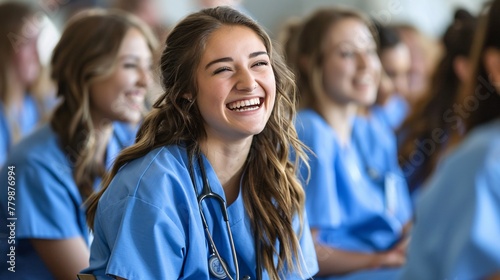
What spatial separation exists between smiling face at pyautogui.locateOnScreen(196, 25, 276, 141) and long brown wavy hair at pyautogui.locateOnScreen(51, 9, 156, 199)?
1.74ft

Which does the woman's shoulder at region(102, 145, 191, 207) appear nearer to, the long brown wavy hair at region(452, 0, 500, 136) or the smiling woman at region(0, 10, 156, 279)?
the smiling woman at region(0, 10, 156, 279)

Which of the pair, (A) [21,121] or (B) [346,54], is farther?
(A) [21,121]

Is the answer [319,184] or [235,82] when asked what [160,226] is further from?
[319,184]

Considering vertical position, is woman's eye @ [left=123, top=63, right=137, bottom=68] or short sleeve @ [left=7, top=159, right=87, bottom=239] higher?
woman's eye @ [left=123, top=63, right=137, bottom=68]

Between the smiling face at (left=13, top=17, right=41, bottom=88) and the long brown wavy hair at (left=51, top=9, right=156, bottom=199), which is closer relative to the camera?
the long brown wavy hair at (left=51, top=9, right=156, bottom=199)

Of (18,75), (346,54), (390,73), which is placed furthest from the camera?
(390,73)

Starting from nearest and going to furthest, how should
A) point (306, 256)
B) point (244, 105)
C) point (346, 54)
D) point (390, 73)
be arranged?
1. point (244, 105)
2. point (306, 256)
3. point (346, 54)
4. point (390, 73)

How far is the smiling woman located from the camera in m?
1.58

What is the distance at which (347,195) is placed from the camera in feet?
6.50

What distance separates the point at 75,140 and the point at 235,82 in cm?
60

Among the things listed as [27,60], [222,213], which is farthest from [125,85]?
[27,60]

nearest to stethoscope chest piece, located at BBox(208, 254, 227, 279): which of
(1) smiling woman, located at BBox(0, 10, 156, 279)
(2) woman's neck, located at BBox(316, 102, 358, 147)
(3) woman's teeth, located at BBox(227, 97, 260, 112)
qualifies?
(3) woman's teeth, located at BBox(227, 97, 260, 112)

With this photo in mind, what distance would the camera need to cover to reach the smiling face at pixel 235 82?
1251 millimetres

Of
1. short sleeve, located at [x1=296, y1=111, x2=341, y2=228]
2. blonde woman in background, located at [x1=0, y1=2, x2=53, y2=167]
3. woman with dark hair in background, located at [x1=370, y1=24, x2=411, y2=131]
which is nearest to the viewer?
short sleeve, located at [x1=296, y1=111, x2=341, y2=228]
